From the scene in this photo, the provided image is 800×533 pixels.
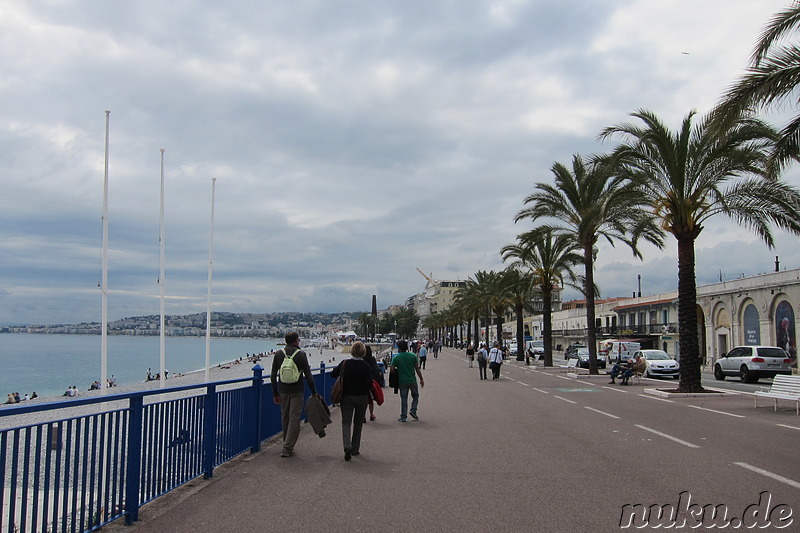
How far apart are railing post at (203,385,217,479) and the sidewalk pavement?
160 mm

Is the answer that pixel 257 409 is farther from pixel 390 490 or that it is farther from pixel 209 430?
pixel 390 490

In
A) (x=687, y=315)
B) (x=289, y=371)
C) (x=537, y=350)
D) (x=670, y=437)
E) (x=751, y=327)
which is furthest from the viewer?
(x=537, y=350)

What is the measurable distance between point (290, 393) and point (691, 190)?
1586 cm

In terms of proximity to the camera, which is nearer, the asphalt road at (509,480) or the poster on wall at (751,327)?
the asphalt road at (509,480)

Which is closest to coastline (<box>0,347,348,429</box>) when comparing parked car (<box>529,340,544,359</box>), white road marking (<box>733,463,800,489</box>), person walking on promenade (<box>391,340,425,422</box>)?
person walking on promenade (<box>391,340,425,422</box>)

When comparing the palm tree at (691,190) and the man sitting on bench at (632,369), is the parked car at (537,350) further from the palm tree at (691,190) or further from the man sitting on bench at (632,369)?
the palm tree at (691,190)

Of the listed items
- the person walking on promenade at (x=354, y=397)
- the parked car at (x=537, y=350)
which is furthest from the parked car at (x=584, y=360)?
the person walking on promenade at (x=354, y=397)

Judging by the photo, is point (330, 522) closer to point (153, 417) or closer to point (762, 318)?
point (153, 417)

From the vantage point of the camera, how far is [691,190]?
2034cm

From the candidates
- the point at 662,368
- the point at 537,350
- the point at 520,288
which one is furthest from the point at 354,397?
the point at 537,350

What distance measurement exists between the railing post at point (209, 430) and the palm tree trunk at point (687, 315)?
1623 cm

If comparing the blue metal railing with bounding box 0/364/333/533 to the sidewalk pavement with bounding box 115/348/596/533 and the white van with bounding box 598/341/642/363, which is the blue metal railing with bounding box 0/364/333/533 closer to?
the sidewalk pavement with bounding box 115/348/596/533

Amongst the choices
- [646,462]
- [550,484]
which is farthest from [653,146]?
[550,484]

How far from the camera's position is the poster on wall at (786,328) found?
3672 cm
